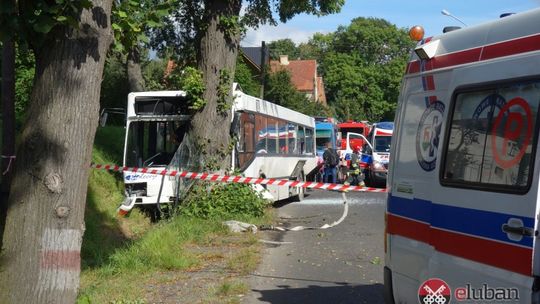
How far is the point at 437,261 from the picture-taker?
466 cm

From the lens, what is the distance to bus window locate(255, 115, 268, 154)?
15773 millimetres

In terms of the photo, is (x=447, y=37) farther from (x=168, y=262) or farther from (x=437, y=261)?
(x=168, y=262)

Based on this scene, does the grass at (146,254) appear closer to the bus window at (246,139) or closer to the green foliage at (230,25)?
the bus window at (246,139)

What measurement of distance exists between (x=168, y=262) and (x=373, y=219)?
21.4ft

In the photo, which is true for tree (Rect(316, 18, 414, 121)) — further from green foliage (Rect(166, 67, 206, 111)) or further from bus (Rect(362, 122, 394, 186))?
green foliage (Rect(166, 67, 206, 111))

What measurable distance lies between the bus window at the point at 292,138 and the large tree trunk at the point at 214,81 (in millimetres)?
6393

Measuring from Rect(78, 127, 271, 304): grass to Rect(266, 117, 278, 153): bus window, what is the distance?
383 cm

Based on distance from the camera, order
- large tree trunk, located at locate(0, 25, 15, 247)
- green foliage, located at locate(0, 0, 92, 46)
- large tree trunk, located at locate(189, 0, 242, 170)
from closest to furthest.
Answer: green foliage, located at locate(0, 0, 92, 46), large tree trunk, located at locate(0, 25, 15, 247), large tree trunk, located at locate(189, 0, 242, 170)

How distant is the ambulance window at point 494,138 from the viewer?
3.87 metres

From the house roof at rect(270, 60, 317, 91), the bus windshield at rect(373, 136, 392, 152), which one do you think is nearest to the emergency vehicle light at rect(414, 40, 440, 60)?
the bus windshield at rect(373, 136, 392, 152)

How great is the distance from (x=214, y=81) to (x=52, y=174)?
8990mm

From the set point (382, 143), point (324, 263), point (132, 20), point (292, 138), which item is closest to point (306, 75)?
point (382, 143)

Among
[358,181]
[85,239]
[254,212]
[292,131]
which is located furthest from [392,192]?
[358,181]

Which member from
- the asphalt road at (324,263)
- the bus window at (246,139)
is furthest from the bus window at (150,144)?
the asphalt road at (324,263)
